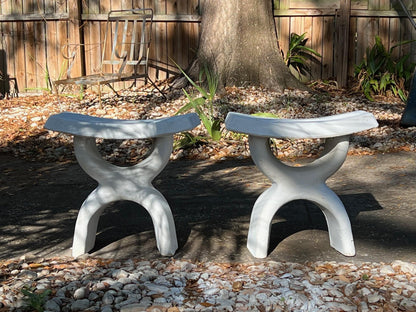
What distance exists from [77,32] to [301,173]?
6034mm

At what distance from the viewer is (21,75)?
9.31 meters

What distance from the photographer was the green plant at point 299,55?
28.9 feet

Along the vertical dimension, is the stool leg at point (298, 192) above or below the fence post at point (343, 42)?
below

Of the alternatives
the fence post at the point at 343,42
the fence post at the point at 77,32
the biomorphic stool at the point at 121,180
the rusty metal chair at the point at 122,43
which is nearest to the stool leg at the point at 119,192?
the biomorphic stool at the point at 121,180

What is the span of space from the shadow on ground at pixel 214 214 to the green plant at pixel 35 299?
0.67 meters

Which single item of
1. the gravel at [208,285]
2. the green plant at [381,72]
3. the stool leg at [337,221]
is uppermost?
the green plant at [381,72]

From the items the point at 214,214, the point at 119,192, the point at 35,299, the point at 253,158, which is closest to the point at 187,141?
the point at 214,214

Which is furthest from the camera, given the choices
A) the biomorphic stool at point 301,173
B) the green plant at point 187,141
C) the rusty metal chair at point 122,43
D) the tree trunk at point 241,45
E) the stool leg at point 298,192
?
the rusty metal chair at point 122,43

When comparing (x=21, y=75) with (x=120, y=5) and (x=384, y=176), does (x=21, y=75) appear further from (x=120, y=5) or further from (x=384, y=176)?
A: (x=384, y=176)

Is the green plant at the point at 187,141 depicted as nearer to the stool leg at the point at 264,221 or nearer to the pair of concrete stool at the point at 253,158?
the pair of concrete stool at the point at 253,158

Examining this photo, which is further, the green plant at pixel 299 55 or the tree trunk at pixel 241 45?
the green plant at pixel 299 55

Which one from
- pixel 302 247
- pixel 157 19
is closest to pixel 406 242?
pixel 302 247

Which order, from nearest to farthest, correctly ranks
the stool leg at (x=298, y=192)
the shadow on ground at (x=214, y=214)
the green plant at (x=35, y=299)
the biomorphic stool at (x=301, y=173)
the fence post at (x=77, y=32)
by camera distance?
the green plant at (x=35, y=299), the biomorphic stool at (x=301, y=173), the stool leg at (x=298, y=192), the shadow on ground at (x=214, y=214), the fence post at (x=77, y=32)

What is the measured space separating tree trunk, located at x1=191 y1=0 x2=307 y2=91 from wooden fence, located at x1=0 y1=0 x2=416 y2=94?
71 centimetres
